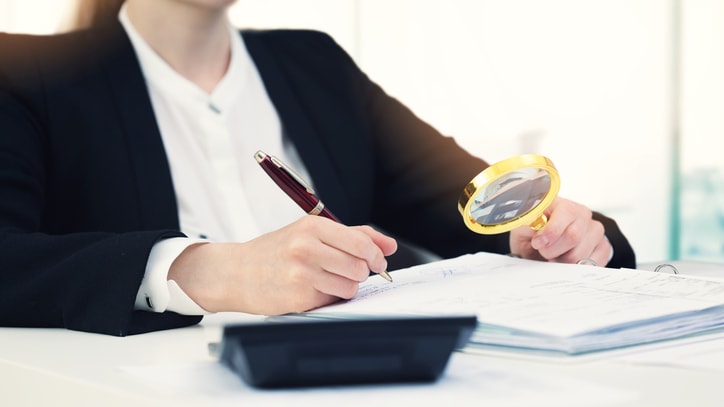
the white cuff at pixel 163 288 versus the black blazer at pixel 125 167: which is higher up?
the white cuff at pixel 163 288

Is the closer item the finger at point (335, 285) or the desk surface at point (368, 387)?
the desk surface at point (368, 387)

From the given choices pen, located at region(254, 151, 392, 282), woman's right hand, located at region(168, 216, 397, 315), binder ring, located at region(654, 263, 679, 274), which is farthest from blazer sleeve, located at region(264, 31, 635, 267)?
woman's right hand, located at region(168, 216, 397, 315)

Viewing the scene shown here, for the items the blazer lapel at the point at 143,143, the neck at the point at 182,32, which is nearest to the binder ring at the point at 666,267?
the blazer lapel at the point at 143,143

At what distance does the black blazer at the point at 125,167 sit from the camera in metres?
0.93

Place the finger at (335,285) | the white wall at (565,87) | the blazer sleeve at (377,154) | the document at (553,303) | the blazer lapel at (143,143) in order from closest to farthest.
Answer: the document at (553,303) < the finger at (335,285) < the blazer lapel at (143,143) < the blazer sleeve at (377,154) < the white wall at (565,87)

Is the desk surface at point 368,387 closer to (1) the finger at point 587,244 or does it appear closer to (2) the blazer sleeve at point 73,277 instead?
(2) the blazer sleeve at point 73,277

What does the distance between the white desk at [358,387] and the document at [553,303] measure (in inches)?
0.7

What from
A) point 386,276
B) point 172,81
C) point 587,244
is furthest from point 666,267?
point 172,81

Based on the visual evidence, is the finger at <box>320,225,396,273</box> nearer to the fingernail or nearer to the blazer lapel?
the fingernail

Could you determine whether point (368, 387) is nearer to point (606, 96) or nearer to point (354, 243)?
point (354, 243)

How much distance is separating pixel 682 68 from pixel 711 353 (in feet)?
12.0

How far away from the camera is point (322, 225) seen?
2.84 feet

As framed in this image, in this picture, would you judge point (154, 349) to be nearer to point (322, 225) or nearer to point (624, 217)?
point (322, 225)

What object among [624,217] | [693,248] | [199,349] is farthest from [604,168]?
[199,349]
